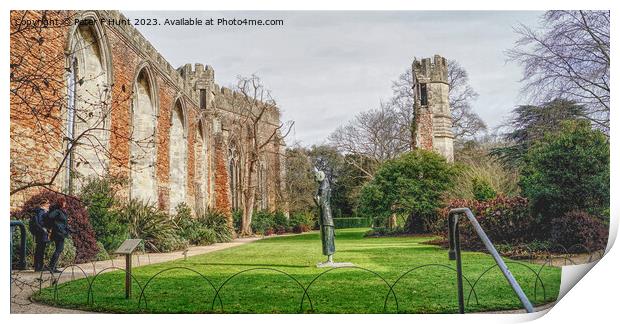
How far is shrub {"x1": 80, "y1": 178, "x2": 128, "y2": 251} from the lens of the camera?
819 cm

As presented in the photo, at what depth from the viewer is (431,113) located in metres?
12.0

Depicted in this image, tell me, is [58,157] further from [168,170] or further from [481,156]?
[481,156]

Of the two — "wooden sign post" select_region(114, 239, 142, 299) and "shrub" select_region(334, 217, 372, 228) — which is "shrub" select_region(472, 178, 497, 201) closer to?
"shrub" select_region(334, 217, 372, 228)

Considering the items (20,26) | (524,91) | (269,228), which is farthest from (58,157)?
(524,91)

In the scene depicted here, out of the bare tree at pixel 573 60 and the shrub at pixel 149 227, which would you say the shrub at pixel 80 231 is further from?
the bare tree at pixel 573 60

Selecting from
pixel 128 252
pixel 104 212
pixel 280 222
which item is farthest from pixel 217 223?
pixel 128 252

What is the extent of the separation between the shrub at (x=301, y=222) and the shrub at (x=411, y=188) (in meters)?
1.51

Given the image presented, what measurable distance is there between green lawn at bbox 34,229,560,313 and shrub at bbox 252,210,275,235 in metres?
3.13

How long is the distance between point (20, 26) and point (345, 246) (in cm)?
653

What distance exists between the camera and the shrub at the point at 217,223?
10.9 meters

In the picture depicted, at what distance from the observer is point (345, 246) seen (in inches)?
406

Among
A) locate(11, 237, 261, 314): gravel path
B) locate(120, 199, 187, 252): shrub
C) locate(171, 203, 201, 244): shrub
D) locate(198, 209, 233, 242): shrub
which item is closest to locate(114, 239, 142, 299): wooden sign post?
locate(11, 237, 261, 314): gravel path

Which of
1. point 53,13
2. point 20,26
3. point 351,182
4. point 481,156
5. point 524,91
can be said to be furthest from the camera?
point 351,182

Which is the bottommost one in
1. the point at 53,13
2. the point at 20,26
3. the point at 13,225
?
the point at 13,225
